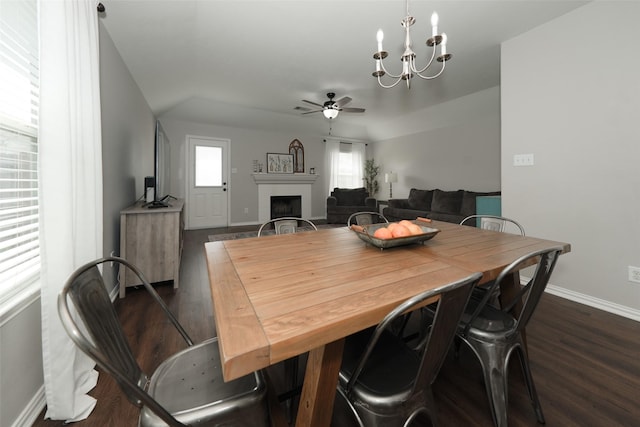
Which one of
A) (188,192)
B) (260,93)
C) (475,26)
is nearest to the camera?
(475,26)

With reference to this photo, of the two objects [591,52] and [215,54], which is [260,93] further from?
[591,52]

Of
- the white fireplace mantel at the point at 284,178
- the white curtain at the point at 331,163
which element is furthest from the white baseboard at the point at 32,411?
the white curtain at the point at 331,163

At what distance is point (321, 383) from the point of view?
747 mm

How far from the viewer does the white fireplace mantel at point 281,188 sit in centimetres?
622

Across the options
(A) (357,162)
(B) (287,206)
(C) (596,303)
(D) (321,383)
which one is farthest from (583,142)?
(B) (287,206)

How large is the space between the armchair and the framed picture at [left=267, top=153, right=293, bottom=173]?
1.36 m

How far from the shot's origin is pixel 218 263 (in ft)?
3.50

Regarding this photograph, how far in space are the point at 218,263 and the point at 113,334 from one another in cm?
39

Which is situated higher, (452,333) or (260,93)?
(260,93)

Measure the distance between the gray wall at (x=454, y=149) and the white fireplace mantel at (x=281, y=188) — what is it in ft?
7.66

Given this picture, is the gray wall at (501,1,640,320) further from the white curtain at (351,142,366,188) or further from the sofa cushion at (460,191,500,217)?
the white curtain at (351,142,366,188)

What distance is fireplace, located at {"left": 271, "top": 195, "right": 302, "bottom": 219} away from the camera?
256 inches

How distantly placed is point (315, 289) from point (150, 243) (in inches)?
88.6

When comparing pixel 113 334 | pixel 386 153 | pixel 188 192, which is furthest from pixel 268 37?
pixel 386 153
